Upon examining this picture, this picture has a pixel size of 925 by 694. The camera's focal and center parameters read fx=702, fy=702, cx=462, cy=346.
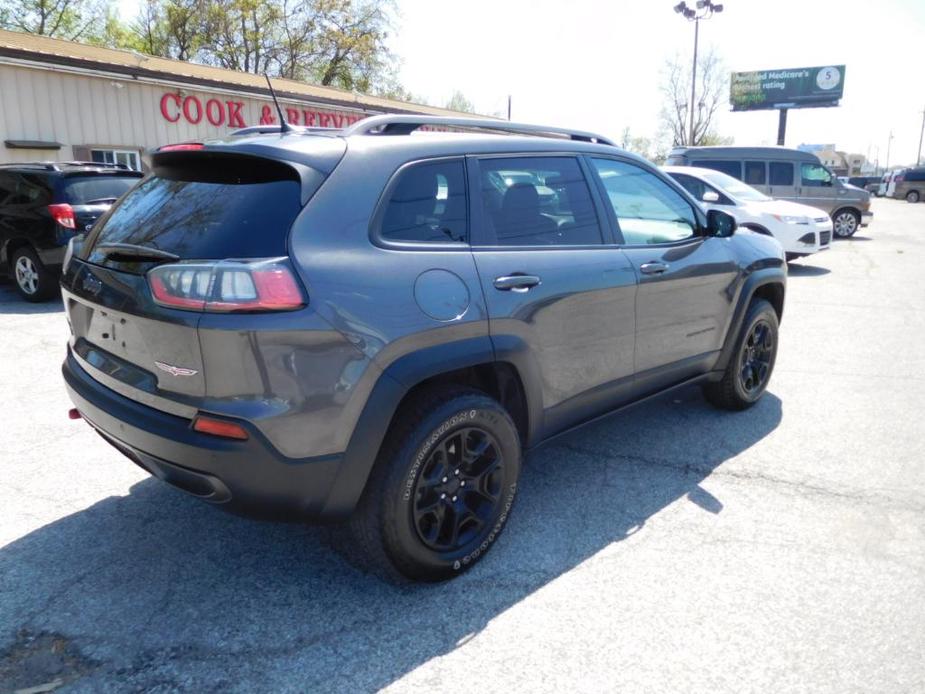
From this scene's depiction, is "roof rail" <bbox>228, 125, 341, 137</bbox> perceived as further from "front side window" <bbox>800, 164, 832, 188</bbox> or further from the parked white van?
"front side window" <bbox>800, 164, 832, 188</bbox>

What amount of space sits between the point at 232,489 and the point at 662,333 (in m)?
2.43

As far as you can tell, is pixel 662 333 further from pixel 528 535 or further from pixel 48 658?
pixel 48 658

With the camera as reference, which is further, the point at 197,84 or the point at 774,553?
the point at 197,84

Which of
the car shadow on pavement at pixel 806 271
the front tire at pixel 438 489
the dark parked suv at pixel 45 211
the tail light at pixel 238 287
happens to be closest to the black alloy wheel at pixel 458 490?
the front tire at pixel 438 489

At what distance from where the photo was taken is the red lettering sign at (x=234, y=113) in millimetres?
15127

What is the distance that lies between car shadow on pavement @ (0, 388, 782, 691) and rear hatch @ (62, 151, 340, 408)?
80 centimetres

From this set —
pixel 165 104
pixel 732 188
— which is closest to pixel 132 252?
pixel 732 188

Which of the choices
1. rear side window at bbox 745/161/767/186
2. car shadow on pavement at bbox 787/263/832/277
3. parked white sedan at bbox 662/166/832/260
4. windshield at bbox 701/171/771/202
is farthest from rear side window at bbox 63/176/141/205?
rear side window at bbox 745/161/767/186

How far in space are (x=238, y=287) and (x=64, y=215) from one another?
6.51 m

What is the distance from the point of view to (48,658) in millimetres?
2324

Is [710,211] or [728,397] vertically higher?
[710,211]

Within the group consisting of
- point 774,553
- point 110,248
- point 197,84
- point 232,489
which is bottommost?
point 774,553

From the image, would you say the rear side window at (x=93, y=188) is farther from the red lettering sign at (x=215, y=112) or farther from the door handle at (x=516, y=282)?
the red lettering sign at (x=215, y=112)

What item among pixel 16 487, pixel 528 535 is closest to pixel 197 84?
pixel 16 487
